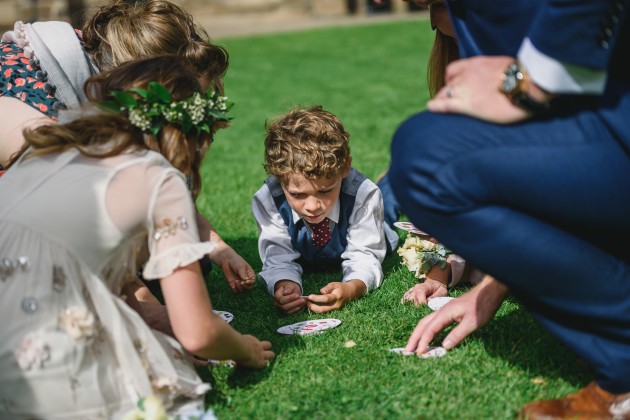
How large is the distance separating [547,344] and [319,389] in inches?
32.7

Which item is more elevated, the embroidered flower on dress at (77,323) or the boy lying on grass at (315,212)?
the embroidered flower on dress at (77,323)

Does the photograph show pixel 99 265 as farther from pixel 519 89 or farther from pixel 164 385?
pixel 519 89

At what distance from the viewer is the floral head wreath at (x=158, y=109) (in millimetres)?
2506

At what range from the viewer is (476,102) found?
230cm

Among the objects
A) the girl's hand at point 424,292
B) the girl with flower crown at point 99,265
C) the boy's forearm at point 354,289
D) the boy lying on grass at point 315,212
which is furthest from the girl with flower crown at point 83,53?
the girl's hand at point 424,292

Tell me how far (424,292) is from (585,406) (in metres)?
1.22

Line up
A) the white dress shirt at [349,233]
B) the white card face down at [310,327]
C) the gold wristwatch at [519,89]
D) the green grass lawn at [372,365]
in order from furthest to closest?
the white dress shirt at [349,233]
the white card face down at [310,327]
the green grass lawn at [372,365]
the gold wristwatch at [519,89]

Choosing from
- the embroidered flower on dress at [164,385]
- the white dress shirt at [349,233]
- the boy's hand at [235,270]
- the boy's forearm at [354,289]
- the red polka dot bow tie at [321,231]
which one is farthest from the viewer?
the red polka dot bow tie at [321,231]

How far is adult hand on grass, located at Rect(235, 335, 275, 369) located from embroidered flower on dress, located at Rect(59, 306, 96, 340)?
52cm

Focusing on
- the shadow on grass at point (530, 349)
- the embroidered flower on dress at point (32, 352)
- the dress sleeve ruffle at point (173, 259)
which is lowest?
the shadow on grass at point (530, 349)

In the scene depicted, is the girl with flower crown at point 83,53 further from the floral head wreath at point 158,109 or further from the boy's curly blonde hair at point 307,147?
the floral head wreath at point 158,109

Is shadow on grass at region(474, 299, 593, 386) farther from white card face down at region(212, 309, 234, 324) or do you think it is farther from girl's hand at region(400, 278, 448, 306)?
white card face down at region(212, 309, 234, 324)

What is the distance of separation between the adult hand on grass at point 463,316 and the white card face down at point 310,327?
0.43 meters

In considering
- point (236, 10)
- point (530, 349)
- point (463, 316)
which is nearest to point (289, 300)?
point (463, 316)
